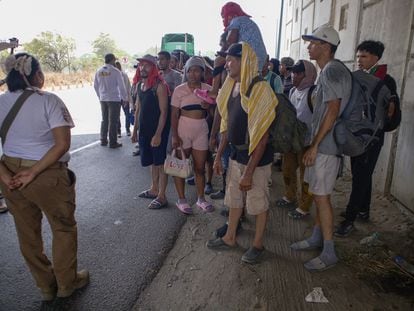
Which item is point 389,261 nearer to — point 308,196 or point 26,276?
A: point 308,196

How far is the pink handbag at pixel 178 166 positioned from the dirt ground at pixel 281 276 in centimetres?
66

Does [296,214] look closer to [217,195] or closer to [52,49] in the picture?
[217,195]

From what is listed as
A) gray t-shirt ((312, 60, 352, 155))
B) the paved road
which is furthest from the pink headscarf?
the paved road

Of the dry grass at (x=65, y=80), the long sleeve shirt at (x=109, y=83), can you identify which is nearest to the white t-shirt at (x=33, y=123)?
the long sleeve shirt at (x=109, y=83)

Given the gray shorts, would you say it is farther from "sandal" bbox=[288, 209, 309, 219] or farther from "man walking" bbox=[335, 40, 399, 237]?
"sandal" bbox=[288, 209, 309, 219]

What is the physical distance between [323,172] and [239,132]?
0.81 meters

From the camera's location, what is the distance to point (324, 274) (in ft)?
9.38

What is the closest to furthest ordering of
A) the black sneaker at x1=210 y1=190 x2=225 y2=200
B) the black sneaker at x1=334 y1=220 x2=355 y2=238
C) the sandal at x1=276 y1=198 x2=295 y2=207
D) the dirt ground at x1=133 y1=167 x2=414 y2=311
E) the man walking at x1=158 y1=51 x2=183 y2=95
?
the dirt ground at x1=133 y1=167 x2=414 y2=311 → the black sneaker at x1=334 y1=220 x2=355 y2=238 → the sandal at x1=276 y1=198 x2=295 y2=207 → the black sneaker at x1=210 y1=190 x2=225 y2=200 → the man walking at x1=158 y1=51 x2=183 y2=95

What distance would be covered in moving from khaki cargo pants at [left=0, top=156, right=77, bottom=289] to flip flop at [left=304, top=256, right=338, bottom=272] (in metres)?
2.03

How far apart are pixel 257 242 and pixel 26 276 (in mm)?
2098

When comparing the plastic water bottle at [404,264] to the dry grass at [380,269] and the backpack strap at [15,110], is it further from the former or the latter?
the backpack strap at [15,110]

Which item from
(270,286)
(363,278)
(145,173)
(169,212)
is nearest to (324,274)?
(363,278)

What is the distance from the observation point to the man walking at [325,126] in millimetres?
2607

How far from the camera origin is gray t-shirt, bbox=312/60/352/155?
2.59 m
